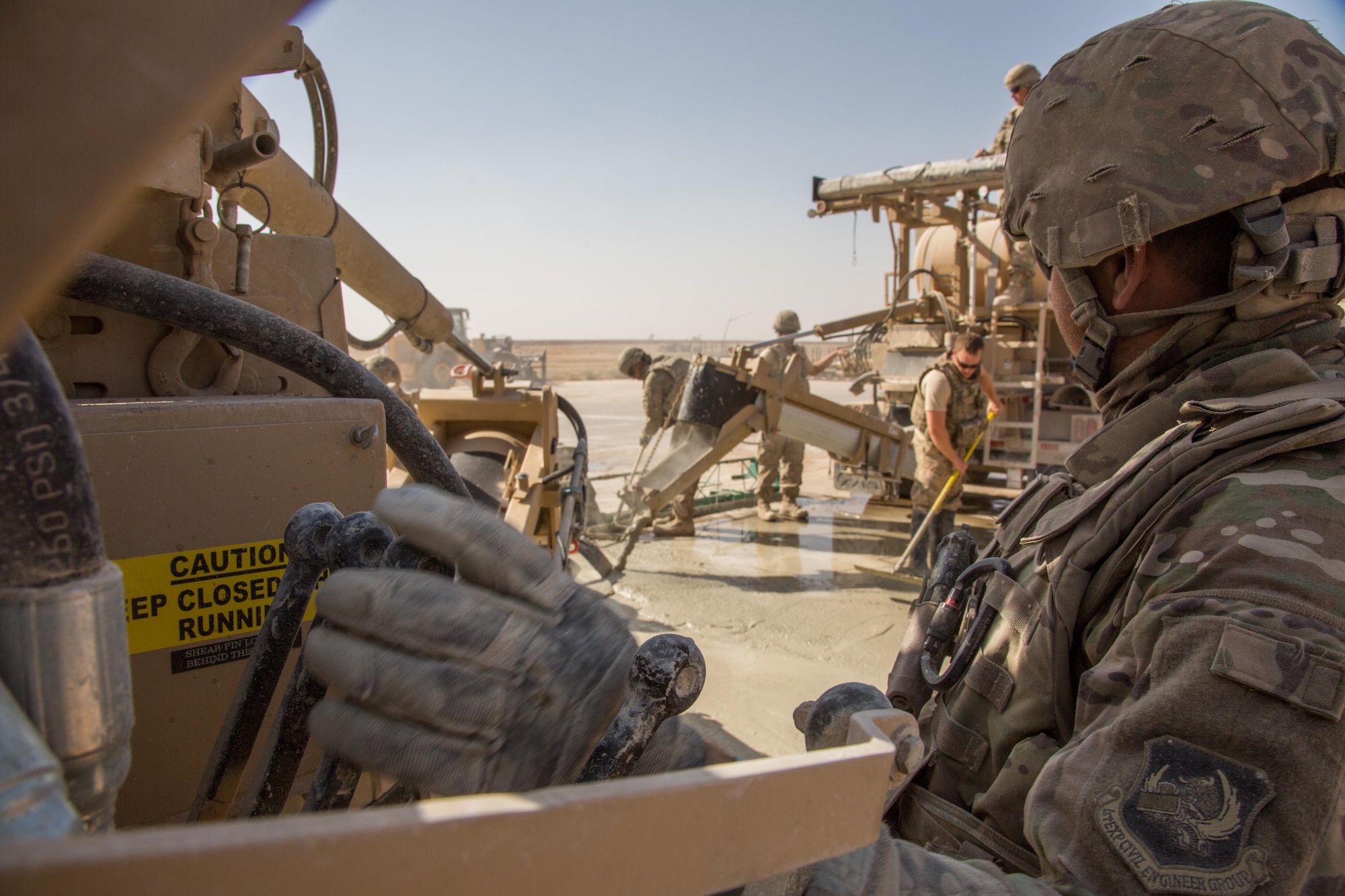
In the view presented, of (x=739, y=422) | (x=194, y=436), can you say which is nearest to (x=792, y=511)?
(x=739, y=422)

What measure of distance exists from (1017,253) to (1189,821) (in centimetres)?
871

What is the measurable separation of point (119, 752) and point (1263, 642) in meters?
1.17

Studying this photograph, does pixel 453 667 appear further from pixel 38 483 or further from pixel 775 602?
pixel 775 602

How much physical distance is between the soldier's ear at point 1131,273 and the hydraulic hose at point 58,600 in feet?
5.33

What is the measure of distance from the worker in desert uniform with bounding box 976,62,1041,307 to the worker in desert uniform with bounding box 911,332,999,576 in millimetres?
2571

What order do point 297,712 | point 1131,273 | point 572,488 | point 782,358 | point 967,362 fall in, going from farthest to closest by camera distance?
point 782,358, point 967,362, point 572,488, point 1131,273, point 297,712

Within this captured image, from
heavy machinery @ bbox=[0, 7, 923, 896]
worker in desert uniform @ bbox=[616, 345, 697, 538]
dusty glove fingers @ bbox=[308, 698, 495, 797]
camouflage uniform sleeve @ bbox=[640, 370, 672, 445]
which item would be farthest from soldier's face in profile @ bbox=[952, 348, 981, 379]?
dusty glove fingers @ bbox=[308, 698, 495, 797]

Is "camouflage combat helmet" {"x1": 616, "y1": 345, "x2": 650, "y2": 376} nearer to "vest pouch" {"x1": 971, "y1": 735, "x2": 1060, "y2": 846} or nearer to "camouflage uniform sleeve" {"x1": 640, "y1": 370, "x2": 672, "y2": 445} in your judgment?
"camouflage uniform sleeve" {"x1": 640, "y1": 370, "x2": 672, "y2": 445}

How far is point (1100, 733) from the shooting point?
1059 millimetres

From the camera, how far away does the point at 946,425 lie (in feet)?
21.3

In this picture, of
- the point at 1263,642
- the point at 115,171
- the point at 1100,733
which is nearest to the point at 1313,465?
the point at 1263,642

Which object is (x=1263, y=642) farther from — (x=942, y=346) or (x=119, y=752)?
(x=942, y=346)

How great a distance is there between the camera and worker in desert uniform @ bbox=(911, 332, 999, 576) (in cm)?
632

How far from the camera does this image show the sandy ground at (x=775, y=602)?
14.8 ft
